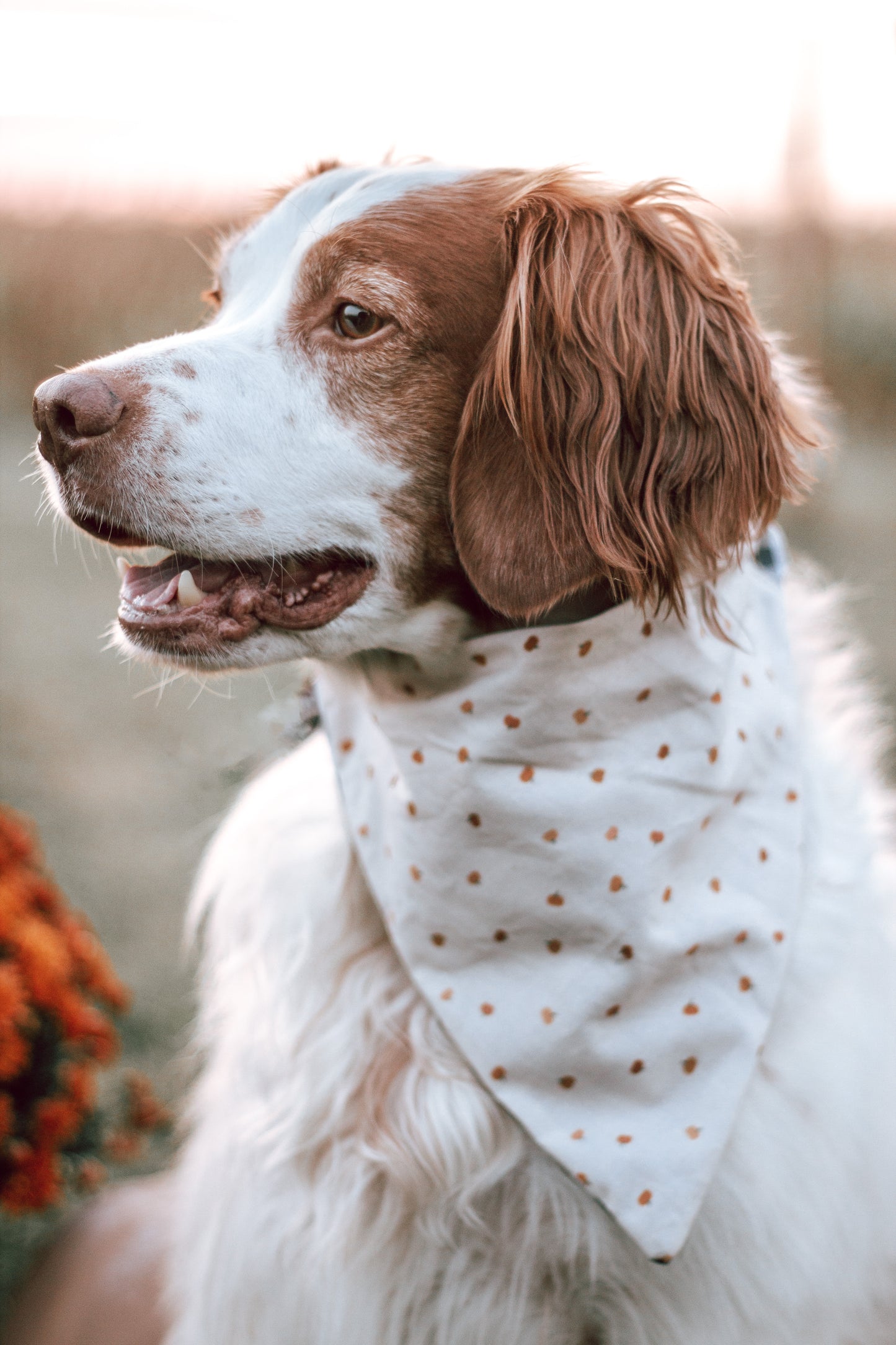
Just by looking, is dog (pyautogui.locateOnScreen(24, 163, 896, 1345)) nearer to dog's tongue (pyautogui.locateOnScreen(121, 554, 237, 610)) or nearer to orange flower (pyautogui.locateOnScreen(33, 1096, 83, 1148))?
dog's tongue (pyautogui.locateOnScreen(121, 554, 237, 610))

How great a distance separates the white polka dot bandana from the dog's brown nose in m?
0.48

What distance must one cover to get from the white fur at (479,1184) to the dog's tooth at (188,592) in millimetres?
502

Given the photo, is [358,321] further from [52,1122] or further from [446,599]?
[52,1122]

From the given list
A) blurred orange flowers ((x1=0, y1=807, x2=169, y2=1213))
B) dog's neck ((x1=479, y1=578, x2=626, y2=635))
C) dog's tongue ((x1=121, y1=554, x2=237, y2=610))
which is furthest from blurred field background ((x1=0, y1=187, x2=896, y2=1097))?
dog's neck ((x1=479, y1=578, x2=626, y2=635))

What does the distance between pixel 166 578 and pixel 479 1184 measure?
3.08 feet

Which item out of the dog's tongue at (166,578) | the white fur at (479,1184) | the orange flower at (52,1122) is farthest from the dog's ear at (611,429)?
the orange flower at (52,1122)

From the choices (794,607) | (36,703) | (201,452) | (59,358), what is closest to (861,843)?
(794,607)

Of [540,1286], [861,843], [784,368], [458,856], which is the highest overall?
[784,368]

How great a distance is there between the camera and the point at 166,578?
1.50 m

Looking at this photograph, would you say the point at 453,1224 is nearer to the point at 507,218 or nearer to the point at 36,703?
the point at 507,218

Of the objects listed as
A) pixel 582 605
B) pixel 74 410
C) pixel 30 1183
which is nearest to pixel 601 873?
pixel 582 605

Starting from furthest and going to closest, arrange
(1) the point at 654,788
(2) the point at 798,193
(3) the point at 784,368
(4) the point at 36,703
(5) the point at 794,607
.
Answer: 1. (2) the point at 798,193
2. (4) the point at 36,703
3. (5) the point at 794,607
4. (3) the point at 784,368
5. (1) the point at 654,788

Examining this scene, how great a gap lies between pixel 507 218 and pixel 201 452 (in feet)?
1.77

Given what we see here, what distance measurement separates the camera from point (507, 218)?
154cm
